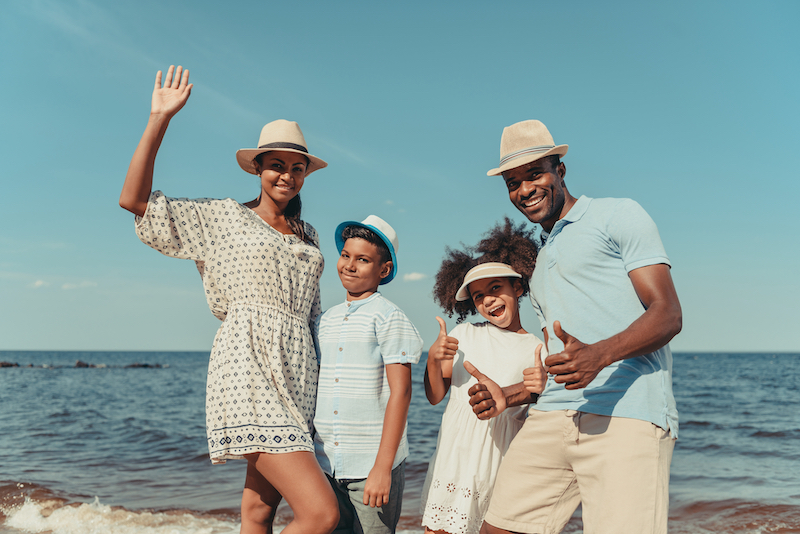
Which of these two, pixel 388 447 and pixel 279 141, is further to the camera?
pixel 279 141

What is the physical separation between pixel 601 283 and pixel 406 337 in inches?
39.9

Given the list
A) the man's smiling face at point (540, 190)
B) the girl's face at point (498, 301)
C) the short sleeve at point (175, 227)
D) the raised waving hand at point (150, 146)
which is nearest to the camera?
the raised waving hand at point (150, 146)

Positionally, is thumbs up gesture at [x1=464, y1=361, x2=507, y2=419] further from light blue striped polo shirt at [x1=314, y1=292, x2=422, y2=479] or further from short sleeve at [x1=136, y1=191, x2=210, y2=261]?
short sleeve at [x1=136, y1=191, x2=210, y2=261]

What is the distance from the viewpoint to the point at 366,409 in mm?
2850

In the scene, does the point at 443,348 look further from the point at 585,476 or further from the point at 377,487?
the point at 585,476

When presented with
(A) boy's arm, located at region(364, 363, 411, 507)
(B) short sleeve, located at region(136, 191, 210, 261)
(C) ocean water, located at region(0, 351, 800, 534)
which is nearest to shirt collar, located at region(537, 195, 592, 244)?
(A) boy's arm, located at region(364, 363, 411, 507)

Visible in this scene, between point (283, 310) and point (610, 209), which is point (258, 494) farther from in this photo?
point (610, 209)

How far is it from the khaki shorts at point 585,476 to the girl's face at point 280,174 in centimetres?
175

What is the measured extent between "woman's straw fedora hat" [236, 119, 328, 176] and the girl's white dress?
4.89 ft

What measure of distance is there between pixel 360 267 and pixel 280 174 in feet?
2.22

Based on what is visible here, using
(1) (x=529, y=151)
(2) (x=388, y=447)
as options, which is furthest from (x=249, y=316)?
(1) (x=529, y=151)

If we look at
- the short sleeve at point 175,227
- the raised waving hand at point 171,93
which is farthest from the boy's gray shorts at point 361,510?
the raised waving hand at point 171,93

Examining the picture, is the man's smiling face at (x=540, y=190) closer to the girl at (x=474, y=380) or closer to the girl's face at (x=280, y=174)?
the girl at (x=474, y=380)

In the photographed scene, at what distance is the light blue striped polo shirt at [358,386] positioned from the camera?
111 inches
